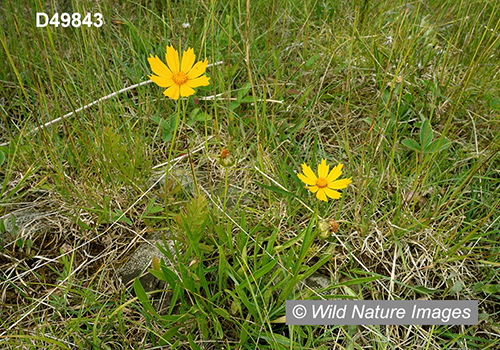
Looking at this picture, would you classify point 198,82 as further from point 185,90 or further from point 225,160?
point 225,160

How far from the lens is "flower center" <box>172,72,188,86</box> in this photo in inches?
38.5

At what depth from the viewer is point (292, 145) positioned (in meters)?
1.52

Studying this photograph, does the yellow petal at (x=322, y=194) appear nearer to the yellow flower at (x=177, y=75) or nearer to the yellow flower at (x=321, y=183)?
the yellow flower at (x=321, y=183)

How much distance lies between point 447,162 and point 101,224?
1332 mm

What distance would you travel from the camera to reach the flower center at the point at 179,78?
979 mm

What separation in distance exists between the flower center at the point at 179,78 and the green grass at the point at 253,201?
3.9 inches

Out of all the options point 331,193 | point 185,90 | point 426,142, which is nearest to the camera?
point 185,90

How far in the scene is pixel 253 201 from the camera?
138 cm

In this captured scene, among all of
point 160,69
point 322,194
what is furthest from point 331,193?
point 160,69

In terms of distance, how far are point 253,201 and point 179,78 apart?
22.4 inches

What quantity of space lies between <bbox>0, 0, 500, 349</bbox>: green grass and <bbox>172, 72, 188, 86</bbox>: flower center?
10 centimetres

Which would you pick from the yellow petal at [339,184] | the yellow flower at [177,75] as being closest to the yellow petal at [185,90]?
the yellow flower at [177,75]

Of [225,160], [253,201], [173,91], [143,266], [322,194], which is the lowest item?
[143,266]

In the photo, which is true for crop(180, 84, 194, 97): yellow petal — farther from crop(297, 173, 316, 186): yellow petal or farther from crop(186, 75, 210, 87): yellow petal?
crop(297, 173, 316, 186): yellow petal
